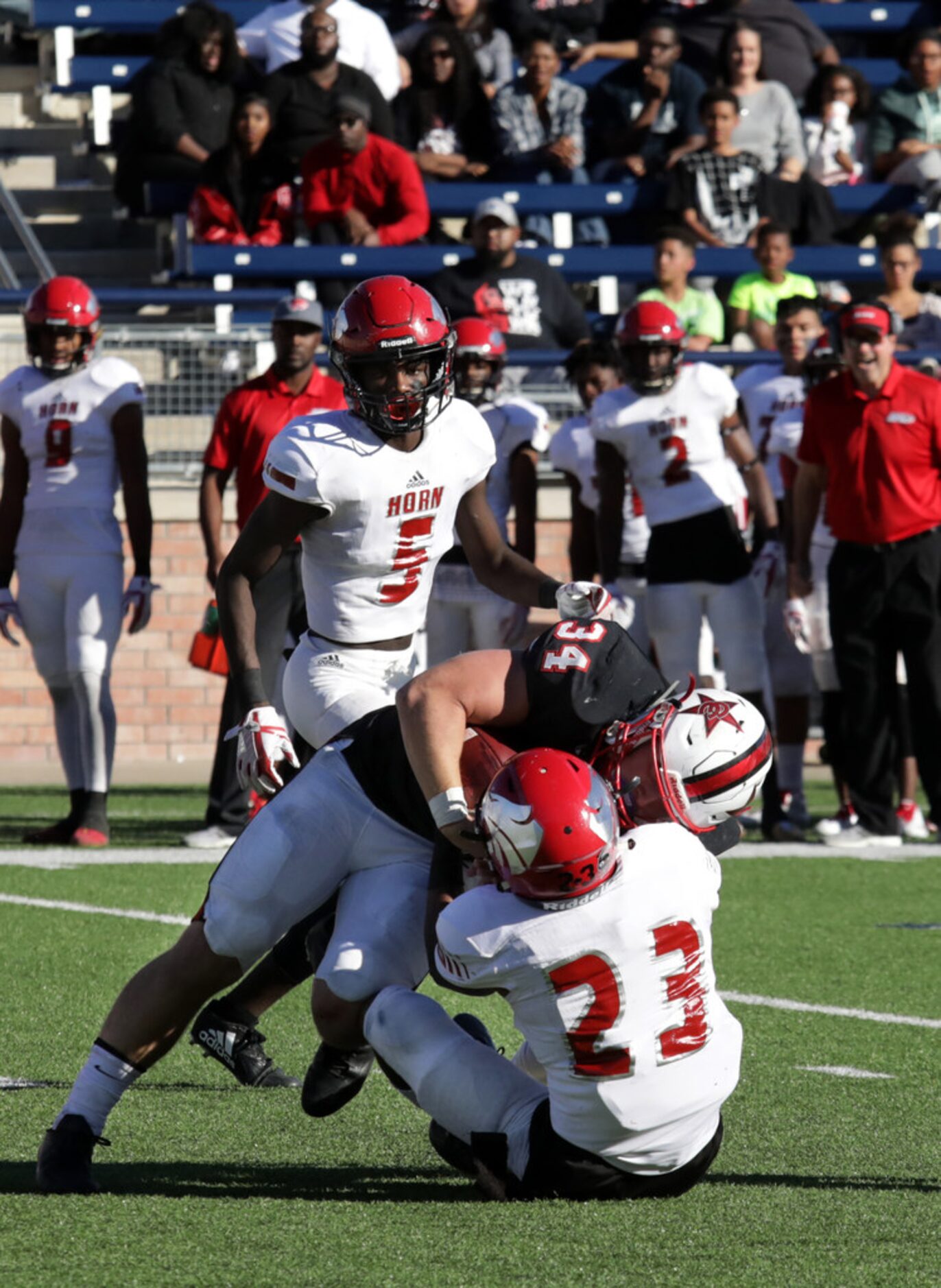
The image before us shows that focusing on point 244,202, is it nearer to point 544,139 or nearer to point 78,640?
point 544,139

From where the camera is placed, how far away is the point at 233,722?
25.4ft

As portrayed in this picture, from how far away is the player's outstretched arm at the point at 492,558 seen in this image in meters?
4.68

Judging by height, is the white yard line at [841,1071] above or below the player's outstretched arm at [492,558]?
below

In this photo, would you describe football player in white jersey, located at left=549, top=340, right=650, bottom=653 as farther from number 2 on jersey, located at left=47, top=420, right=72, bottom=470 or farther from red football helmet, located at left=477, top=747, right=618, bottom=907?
red football helmet, located at left=477, top=747, right=618, bottom=907

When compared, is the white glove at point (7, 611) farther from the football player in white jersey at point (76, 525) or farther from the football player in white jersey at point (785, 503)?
the football player in white jersey at point (785, 503)

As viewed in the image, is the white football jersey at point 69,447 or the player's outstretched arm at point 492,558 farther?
the white football jersey at point 69,447

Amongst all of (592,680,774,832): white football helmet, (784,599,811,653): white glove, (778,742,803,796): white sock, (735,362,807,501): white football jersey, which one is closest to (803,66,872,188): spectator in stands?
(735,362,807,501): white football jersey

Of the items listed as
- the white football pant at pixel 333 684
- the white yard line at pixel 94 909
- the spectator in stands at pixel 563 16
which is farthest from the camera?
the spectator in stands at pixel 563 16

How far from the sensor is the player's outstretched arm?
4684mm

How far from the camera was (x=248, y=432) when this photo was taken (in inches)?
320

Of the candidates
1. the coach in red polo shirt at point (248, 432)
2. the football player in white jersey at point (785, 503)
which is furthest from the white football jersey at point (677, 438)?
the coach in red polo shirt at point (248, 432)

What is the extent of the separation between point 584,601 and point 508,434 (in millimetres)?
4754

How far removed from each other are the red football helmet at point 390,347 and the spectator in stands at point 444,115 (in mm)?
9200

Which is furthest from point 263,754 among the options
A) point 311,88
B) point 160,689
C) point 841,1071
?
point 311,88
